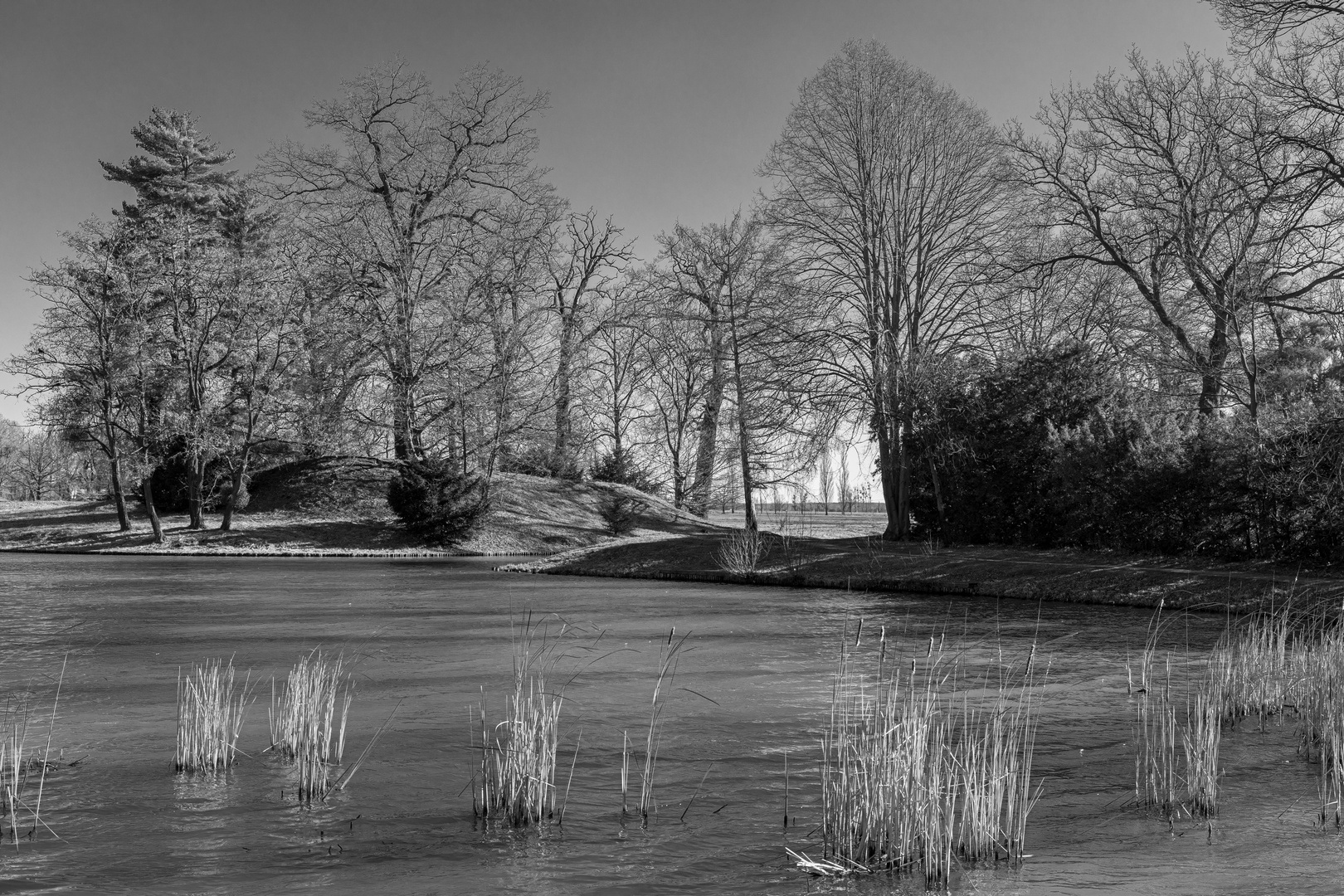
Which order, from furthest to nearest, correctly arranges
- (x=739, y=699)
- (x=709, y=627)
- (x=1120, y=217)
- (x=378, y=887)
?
(x=1120, y=217) → (x=709, y=627) → (x=739, y=699) → (x=378, y=887)

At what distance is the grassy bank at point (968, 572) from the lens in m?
17.5

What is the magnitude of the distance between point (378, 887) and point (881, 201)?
29.0m

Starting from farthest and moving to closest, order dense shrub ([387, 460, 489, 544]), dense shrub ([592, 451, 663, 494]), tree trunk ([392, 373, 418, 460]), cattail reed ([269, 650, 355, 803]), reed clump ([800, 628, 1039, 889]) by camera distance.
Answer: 1. dense shrub ([592, 451, 663, 494])
2. tree trunk ([392, 373, 418, 460])
3. dense shrub ([387, 460, 489, 544])
4. cattail reed ([269, 650, 355, 803])
5. reed clump ([800, 628, 1039, 889])

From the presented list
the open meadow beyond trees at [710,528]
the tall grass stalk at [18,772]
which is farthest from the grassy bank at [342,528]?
the tall grass stalk at [18,772]

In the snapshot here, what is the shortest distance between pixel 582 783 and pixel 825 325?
25233 mm

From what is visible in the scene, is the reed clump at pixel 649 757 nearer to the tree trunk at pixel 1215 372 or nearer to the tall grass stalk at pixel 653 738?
the tall grass stalk at pixel 653 738

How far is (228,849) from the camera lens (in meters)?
5.54

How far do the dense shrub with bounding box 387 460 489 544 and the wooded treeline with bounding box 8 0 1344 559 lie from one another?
109 millimetres

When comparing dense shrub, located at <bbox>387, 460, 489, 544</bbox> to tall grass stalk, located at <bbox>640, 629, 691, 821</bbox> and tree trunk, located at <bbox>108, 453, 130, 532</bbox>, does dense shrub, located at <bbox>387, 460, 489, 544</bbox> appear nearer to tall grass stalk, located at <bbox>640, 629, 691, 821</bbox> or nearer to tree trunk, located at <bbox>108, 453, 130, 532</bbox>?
tree trunk, located at <bbox>108, 453, 130, 532</bbox>

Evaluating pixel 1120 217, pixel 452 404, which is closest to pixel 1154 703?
pixel 1120 217

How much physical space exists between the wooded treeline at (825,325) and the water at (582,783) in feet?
27.1

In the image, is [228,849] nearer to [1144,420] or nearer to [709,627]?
[709,627]

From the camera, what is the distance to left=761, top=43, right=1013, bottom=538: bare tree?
101 feet

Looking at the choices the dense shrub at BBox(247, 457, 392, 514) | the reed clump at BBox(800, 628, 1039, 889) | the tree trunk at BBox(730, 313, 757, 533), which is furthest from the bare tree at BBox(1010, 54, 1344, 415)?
the dense shrub at BBox(247, 457, 392, 514)
